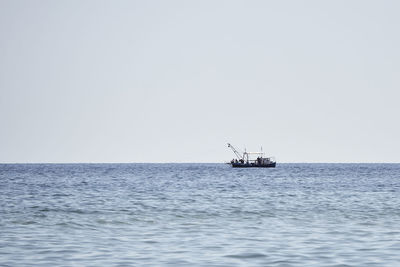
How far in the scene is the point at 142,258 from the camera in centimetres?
2408

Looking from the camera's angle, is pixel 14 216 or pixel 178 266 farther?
pixel 14 216

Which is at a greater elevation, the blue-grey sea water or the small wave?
the blue-grey sea water

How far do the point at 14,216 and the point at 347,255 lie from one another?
71.5 ft

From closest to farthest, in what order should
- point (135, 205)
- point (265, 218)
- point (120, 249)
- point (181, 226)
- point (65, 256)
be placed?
point (65, 256)
point (120, 249)
point (181, 226)
point (265, 218)
point (135, 205)

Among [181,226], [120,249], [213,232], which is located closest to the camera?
[120,249]

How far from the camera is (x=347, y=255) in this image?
24656 millimetres

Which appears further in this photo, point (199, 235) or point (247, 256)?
point (199, 235)

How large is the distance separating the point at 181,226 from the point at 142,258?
10476mm

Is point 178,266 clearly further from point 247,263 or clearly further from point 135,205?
point 135,205

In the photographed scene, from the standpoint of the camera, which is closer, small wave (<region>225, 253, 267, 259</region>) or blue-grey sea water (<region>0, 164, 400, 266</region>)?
blue-grey sea water (<region>0, 164, 400, 266</region>)

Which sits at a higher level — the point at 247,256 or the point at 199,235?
the point at 199,235

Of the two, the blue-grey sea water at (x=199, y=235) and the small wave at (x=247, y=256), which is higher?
the blue-grey sea water at (x=199, y=235)

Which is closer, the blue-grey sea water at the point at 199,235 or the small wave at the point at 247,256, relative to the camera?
the blue-grey sea water at the point at 199,235

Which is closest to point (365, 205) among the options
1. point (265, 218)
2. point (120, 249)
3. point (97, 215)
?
point (265, 218)
